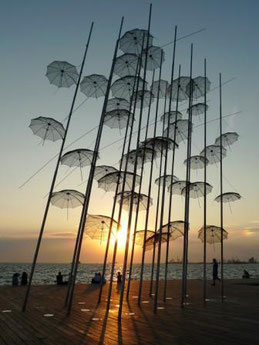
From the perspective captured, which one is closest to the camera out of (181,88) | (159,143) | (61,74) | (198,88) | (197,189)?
(61,74)

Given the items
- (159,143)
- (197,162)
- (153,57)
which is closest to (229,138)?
(197,162)

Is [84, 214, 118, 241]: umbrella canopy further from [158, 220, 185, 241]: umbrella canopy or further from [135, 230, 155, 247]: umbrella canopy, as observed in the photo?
[158, 220, 185, 241]: umbrella canopy

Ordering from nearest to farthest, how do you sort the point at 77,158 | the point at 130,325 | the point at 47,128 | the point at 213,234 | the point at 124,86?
1. the point at 130,325
2. the point at 77,158
3. the point at 47,128
4. the point at 124,86
5. the point at 213,234

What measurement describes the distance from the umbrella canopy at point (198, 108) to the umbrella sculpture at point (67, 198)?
999cm

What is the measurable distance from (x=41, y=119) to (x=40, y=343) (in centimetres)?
1241

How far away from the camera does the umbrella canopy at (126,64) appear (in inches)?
747

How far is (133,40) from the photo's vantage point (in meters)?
19.1

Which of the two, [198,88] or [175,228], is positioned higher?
[198,88]

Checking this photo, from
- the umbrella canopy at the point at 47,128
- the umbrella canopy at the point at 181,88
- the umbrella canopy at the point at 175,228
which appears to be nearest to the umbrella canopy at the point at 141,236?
the umbrella canopy at the point at 175,228

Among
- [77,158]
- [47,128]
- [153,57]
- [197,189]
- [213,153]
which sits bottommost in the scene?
[77,158]

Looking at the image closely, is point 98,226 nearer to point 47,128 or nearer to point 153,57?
point 47,128

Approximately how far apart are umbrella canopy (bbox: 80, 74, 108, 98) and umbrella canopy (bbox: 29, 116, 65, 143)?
3.11 meters

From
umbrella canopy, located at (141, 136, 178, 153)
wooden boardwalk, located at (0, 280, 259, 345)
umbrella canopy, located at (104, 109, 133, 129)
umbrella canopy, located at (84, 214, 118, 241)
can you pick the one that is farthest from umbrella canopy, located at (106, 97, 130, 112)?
wooden boardwalk, located at (0, 280, 259, 345)

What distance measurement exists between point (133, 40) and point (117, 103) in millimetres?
4003
